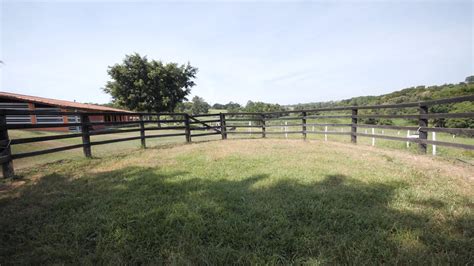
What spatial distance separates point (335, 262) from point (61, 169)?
5.44 meters

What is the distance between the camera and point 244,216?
7.37 feet

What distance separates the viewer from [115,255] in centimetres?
169

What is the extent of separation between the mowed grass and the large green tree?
2582 centimetres

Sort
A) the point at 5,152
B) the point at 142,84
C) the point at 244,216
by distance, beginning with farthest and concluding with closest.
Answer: the point at 142,84 < the point at 5,152 < the point at 244,216

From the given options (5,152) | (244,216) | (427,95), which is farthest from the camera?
(427,95)

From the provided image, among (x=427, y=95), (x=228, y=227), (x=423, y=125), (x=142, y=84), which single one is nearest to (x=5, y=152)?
(x=228, y=227)

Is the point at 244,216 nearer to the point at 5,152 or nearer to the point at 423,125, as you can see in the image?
the point at 5,152

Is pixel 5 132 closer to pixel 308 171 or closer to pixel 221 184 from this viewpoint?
pixel 221 184

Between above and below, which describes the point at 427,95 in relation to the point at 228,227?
above

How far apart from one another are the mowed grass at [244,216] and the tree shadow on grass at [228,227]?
1cm

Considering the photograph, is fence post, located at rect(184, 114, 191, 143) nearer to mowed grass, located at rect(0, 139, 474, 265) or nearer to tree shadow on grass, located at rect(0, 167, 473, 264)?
mowed grass, located at rect(0, 139, 474, 265)

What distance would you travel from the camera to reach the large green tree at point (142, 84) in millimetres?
27594

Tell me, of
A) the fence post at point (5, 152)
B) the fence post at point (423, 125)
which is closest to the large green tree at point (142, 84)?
the fence post at point (5, 152)

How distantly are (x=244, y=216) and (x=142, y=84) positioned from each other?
28.9 meters
